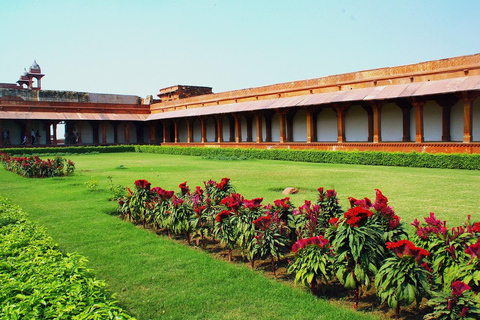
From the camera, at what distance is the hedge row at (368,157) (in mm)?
13250

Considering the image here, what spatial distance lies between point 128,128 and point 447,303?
33.4 m

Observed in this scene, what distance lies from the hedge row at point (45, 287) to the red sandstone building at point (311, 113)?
1448cm

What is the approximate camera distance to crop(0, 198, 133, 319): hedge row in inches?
87.9

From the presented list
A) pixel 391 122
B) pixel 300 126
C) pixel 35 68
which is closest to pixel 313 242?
pixel 391 122

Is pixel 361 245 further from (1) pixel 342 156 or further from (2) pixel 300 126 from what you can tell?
(2) pixel 300 126

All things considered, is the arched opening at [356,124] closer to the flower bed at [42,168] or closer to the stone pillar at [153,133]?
the flower bed at [42,168]

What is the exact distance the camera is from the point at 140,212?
6125 millimetres

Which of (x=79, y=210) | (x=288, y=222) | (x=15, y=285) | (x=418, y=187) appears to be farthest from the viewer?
(x=418, y=187)

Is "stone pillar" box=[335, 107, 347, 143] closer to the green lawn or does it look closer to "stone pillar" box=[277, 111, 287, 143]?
"stone pillar" box=[277, 111, 287, 143]

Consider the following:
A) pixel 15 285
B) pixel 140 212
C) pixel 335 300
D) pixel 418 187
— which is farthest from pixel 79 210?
pixel 418 187

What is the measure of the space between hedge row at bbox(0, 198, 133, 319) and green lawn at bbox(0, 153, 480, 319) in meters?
0.66

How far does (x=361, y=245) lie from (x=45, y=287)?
2.25 meters

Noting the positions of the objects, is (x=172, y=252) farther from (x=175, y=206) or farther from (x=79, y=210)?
(x=79, y=210)

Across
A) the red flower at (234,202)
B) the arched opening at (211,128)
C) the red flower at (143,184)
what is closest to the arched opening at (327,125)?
the arched opening at (211,128)
